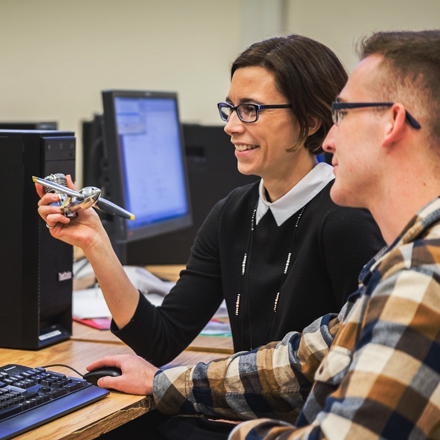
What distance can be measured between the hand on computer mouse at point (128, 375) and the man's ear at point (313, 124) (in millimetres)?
613

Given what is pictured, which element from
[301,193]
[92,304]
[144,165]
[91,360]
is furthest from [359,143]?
[144,165]

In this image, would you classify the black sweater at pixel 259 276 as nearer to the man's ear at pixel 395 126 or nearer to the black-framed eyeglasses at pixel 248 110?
the black-framed eyeglasses at pixel 248 110

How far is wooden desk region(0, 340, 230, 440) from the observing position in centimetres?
114

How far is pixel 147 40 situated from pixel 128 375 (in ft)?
10.9

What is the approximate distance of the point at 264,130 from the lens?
161cm

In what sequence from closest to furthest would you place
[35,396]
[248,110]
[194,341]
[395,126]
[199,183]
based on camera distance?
[395,126] < [35,396] < [248,110] < [194,341] < [199,183]

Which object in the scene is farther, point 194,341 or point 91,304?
point 91,304

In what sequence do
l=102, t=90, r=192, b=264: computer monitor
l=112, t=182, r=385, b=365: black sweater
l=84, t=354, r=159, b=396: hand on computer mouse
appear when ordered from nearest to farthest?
l=84, t=354, r=159, b=396: hand on computer mouse, l=112, t=182, r=385, b=365: black sweater, l=102, t=90, r=192, b=264: computer monitor

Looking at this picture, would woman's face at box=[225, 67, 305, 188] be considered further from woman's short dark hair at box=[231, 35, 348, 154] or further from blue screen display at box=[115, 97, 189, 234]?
blue screen display at box=[115, 97, 189, 234]

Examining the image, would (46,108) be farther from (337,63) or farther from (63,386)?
(63,386)

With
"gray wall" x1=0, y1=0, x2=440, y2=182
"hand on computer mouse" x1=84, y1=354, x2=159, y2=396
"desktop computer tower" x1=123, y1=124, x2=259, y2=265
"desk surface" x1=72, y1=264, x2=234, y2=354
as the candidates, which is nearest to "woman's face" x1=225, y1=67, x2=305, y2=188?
"desk surface" x1=72, y1=264, x2=234, y2=354

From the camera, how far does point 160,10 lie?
4309 mm

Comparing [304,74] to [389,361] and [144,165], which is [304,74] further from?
[389,361]

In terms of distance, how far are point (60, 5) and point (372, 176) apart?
395 centimetres
